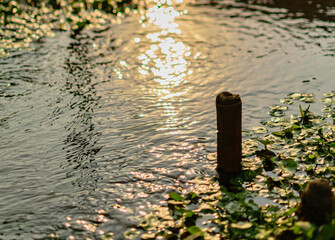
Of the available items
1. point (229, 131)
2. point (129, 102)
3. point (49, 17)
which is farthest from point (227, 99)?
point (49, 17)

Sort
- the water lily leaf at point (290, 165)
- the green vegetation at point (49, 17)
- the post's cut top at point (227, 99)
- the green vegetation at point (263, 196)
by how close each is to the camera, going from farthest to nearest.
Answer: the green vegetation at point (49, 17) < the water lily leaf at point (290, 165) < the post's cut top at point (227, 99) < the green vegetation at point (263, 196)

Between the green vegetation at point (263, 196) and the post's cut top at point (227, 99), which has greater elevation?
the post's cut top at point (227, 99)

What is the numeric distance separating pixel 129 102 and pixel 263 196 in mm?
2866

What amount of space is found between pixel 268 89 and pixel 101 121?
272 centimetres

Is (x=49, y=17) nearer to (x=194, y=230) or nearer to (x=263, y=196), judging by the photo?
(x=263, y=196)

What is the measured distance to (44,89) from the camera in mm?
6523

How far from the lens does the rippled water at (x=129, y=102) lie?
13.2 ft

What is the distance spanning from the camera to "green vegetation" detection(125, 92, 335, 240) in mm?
3225

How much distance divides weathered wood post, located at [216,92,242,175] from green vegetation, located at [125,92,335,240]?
0.15 meters

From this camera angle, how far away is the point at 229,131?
3.89 m

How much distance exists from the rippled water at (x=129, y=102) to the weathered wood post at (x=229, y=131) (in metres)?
0.32

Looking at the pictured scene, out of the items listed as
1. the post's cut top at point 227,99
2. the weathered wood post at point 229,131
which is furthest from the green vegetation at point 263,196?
the post's cut top at point 227,99

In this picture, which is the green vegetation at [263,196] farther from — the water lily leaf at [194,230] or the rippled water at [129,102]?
the rippled water at [129,102]

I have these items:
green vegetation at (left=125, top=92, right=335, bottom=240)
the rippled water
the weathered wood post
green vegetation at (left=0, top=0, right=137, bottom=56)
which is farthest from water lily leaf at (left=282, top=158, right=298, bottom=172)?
green vegetation at (left=0, top=0, right=137, bottom=56)
